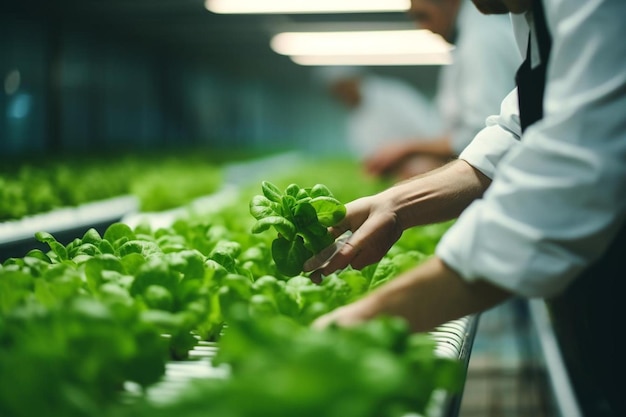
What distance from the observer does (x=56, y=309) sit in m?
1.00

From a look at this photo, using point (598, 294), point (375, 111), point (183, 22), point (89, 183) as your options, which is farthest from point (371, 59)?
point (598, 294)

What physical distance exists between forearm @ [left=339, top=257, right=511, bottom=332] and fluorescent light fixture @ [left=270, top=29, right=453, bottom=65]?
406 cm

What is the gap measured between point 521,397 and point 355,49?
334 centimetres

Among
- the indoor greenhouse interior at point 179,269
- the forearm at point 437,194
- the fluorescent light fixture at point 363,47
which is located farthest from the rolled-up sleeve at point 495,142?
the fluorescent light fixture at point 363,47

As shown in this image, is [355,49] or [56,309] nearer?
[56,309]

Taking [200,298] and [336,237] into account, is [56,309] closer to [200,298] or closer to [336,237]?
[200,298]

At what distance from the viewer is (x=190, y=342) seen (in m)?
1.22

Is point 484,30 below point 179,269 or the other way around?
the other way around

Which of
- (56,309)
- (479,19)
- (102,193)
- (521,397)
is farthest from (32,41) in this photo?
(56,309)

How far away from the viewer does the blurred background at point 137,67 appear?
16.0ft

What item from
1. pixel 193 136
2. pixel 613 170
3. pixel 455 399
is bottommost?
pixel 193 136

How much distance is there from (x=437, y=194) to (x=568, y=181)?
1.90ft

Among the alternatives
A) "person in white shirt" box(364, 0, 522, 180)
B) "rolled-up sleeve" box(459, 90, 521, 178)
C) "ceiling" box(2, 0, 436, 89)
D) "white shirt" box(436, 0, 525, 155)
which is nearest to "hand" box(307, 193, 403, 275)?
"rolled-up sleeve" box(459, 90, 521, 178)

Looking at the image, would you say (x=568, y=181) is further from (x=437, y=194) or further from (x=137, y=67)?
(x=137, y=67)
